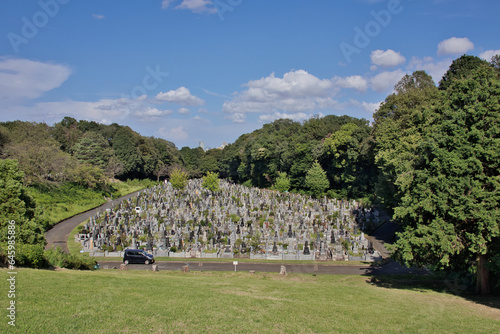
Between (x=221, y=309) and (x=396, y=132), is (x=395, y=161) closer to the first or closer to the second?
(x=396, y=132)

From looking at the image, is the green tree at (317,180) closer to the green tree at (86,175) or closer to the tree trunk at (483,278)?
the green tree at (86,175)

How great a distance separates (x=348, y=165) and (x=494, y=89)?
32.2 meters

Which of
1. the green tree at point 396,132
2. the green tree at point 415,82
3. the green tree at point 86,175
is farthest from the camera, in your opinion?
the green tree at point 86,175

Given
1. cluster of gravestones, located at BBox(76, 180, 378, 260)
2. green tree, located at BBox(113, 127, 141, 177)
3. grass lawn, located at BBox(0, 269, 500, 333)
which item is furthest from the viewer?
green tree, located at BBox(113, 127, 141, 177)

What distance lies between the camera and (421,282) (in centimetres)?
1686

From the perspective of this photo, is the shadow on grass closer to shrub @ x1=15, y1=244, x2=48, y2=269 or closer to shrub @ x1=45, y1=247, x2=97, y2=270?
shrub @ x1=45, y1=247, x2=97, y2=270

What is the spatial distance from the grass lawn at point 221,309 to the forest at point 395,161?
236 cm

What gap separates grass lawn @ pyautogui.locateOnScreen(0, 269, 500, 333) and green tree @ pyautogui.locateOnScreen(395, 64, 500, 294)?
5.94ft

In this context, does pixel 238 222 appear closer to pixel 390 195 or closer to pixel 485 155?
pixel 390 195

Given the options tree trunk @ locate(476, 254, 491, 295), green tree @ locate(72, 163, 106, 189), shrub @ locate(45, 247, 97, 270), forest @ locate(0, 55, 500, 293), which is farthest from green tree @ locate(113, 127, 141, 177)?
tree trunk @ locate(476, 254, 491, 295)

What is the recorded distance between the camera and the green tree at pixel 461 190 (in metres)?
12.5

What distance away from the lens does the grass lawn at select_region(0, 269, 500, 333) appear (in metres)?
8.30

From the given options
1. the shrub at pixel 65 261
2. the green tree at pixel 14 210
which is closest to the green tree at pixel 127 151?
the shrub at pixel 65 261

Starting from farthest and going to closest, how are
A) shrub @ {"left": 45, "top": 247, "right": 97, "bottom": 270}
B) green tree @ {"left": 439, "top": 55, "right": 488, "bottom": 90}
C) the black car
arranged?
green tree @ {"left": 439, "top": 55, "right": 488, "bottom": 90} < the black car < shrub @ {"left": 45, "top": 247, "right": 97, "bottom": 270}
